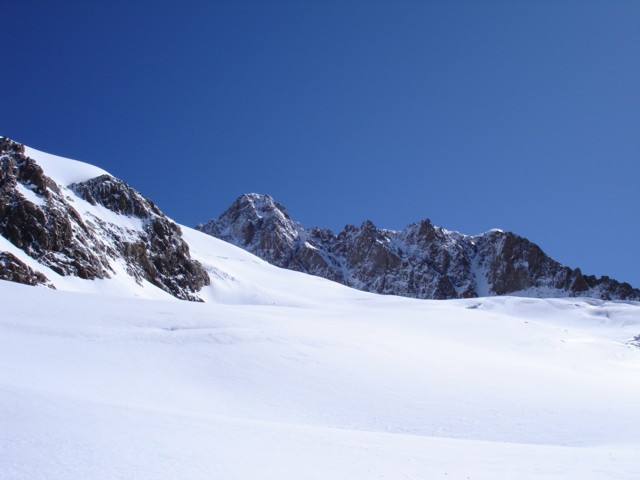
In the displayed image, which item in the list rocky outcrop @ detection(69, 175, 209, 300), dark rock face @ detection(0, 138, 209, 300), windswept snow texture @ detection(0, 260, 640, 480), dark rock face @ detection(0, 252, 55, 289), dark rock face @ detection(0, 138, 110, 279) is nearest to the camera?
windswept snow texture @ detection(0, 260, 640, 480)

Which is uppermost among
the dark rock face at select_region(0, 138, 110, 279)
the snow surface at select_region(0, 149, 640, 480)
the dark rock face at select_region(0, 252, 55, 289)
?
the dark rock face at select_region(0, 138, 110, 279)

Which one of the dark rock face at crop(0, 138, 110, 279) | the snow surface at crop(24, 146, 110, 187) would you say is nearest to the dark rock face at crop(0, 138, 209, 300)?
the dark rock face at crop(0, 138, 110, 279)

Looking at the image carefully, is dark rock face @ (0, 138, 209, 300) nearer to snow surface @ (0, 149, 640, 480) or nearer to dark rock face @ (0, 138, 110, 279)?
dark rock face @ (0, 138, 110, 279)

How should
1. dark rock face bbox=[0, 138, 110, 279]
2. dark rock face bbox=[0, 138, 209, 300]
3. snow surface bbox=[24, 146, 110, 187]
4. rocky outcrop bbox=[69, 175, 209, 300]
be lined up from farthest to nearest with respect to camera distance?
1. snow surface bbox=[24, 146, 110, 187]
2. rocky outcrop bbox=[69, 175, 209, 300]
3. dark rock face bbox=[0, 138, 209, 300]
4. dark rock face bbox=[0, 138, 110, 279]

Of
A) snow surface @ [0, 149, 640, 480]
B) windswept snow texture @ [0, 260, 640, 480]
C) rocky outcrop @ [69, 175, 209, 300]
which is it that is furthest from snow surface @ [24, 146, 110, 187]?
snow surface @ [0, 149, 640, 480]

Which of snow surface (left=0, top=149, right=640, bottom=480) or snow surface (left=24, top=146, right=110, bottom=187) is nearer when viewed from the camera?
snow surface (left=0, top=149, right=640, bottom=480)

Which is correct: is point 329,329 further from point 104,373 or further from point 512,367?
point 104,373

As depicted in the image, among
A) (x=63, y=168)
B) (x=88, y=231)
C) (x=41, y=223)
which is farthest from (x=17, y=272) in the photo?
(x=63, y=168)

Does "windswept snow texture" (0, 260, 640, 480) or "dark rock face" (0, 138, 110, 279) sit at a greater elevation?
"dark rock face" (0, 138, 110, 279)

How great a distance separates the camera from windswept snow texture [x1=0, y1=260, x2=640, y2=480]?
7926 millimetres

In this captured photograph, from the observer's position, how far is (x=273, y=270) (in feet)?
389

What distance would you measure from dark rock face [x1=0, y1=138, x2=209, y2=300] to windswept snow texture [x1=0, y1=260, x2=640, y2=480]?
37526 mm

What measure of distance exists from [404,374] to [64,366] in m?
12.8

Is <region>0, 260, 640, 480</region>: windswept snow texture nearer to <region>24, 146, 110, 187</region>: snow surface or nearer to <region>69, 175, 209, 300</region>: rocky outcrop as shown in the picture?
<region>69, 175, 209, 300</region>: rocky outcrop
